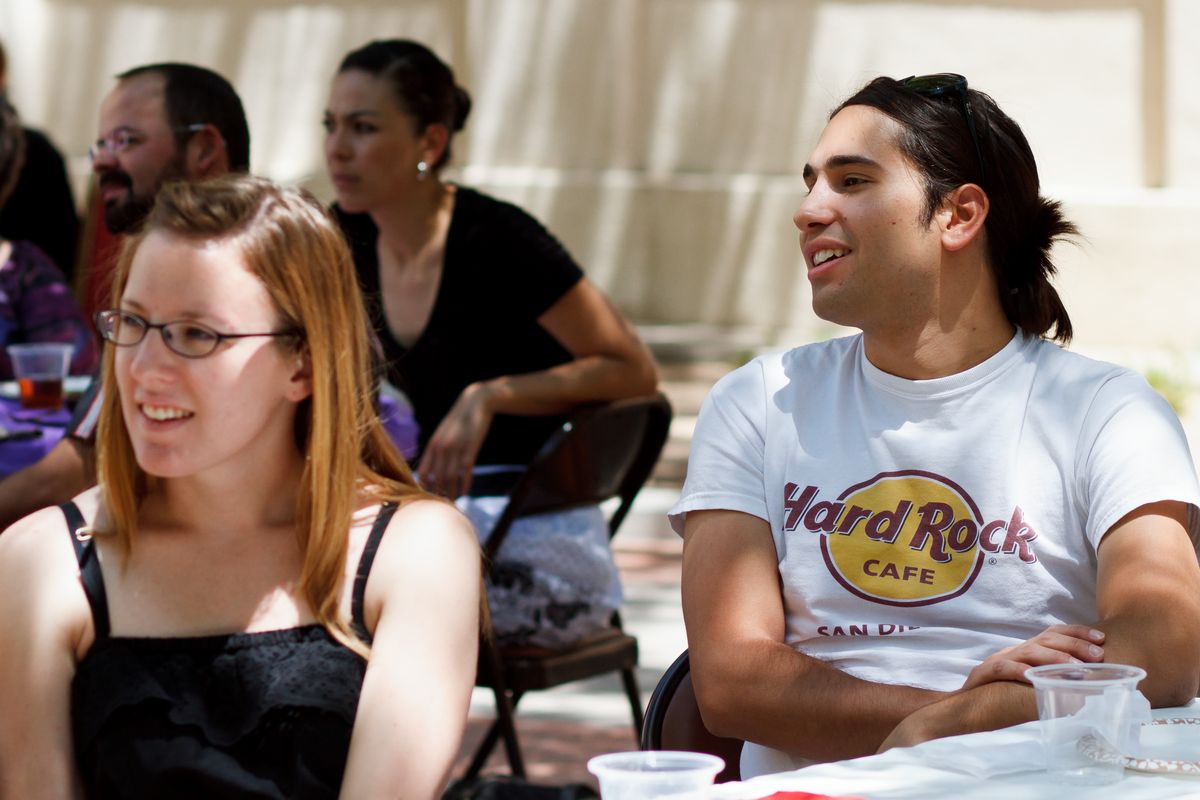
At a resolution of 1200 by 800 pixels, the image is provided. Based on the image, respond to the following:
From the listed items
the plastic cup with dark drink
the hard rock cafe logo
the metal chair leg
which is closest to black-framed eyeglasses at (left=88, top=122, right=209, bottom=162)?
the plastic cup with dark drink

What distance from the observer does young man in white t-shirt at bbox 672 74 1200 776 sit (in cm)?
226

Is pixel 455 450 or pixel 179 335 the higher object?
pixel 179 335

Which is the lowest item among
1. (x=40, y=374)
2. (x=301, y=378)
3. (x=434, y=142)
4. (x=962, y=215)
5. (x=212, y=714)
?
(x=212, y=714)

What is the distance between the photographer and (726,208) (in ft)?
29.9

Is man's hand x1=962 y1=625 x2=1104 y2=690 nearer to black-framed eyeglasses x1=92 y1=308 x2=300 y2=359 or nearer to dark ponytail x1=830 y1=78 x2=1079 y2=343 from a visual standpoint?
dark ponytail x1=830 y1=78 x2=1079 y2=343

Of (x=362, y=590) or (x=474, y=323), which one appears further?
(x=474, y=323)

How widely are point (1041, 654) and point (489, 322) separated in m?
2.30

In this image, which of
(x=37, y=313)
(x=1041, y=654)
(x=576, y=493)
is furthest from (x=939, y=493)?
(x=37, y=313)

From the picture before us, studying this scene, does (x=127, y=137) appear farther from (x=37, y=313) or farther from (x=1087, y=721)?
(x=1087, y=721)

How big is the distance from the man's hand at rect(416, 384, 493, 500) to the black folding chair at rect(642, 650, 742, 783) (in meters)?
1.41

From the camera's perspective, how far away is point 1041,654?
2.09 m

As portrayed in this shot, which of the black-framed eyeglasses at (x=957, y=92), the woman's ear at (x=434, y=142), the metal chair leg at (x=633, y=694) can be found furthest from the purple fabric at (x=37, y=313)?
the black-framed eyeglasses at (x=957, y=92)

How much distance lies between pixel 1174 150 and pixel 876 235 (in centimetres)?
649

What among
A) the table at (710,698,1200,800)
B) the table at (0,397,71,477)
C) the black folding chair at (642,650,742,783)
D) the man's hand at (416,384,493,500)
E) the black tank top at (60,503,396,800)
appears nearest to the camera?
the table at (710,698,1200,800)
